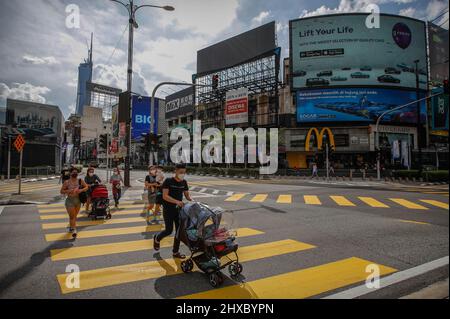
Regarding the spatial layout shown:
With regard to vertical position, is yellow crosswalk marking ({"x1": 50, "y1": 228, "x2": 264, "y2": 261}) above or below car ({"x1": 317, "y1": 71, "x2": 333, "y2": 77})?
below

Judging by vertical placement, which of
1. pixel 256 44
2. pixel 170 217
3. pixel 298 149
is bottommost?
pixel 170 217

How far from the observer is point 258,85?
155ft

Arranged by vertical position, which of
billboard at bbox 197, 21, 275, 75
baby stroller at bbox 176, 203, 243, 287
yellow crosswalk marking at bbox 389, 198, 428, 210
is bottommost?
yellow crosswalk marking at bbox 389, 198, 428, 210

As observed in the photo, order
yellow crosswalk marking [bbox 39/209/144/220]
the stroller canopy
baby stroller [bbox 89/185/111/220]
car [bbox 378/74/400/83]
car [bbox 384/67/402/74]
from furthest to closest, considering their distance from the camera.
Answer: car [bbox 384/67/402/74]
car [bbox 378/74/400/83]
yellow crosswalk marking [bbox 39/209/144/220]
baby stroller [bbox 89/185/111/220]
the stroller canopy

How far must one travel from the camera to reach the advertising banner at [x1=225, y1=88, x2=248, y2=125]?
40781 mm

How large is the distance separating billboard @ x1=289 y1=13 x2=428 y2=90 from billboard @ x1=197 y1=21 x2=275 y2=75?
14.0 feet

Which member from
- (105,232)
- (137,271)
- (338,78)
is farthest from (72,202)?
(338,78)

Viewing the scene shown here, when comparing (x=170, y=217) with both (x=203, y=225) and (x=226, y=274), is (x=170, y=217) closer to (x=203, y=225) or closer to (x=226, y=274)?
(x=203, y=225)

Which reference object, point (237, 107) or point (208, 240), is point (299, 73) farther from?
point (208, 240)

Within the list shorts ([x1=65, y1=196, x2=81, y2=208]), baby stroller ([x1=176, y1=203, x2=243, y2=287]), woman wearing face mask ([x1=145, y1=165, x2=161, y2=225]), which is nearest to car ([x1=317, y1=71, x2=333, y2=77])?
woman wearing face mask ([x1=145, y1=165, x2=161, y2=225])

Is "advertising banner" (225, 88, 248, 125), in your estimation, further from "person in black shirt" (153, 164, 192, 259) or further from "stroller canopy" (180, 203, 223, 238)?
"stroller canopy" (180, 203, 223, 238)

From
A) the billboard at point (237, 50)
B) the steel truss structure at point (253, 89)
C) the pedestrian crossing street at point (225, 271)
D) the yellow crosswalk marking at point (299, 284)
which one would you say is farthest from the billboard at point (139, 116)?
the billboard at point (237, 50)
